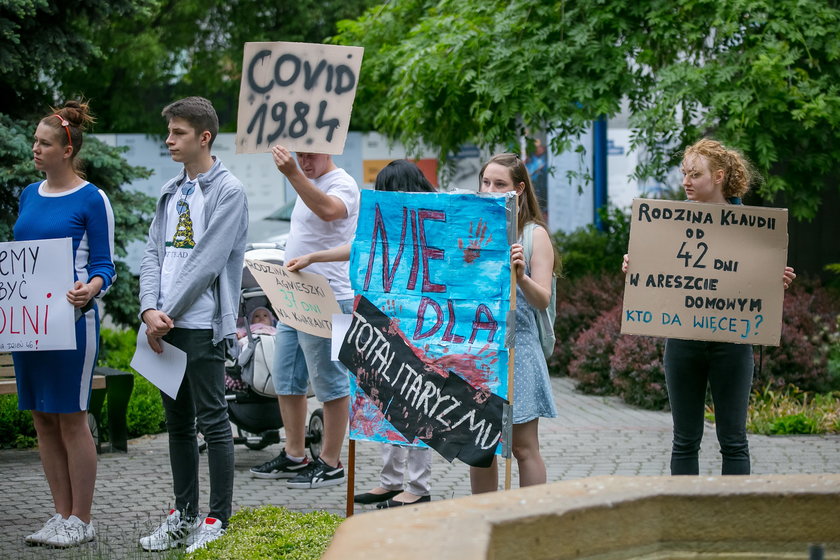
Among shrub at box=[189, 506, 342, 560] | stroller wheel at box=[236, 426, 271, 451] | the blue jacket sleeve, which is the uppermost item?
the blue jacket sleeve

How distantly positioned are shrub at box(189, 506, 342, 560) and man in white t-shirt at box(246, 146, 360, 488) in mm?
1655

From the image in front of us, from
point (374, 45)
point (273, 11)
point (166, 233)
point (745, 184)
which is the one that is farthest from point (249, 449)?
point (273, 11)

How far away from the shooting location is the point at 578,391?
34.8 feet

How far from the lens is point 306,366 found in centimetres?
678

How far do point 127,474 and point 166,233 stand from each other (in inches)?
89.2

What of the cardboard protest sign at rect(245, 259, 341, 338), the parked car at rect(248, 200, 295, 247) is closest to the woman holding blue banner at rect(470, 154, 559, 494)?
the cardboard protest sign at rect(245, 259, 341, 338)

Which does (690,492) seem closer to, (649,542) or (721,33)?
(649,542)

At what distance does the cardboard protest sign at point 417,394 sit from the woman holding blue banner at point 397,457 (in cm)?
99

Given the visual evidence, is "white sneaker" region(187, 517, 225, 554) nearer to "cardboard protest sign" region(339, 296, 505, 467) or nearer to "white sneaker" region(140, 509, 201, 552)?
"white sneaker" region(140, 509, 201, 552)

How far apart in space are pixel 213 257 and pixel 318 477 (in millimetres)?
1955

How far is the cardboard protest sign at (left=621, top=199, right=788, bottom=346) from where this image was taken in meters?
5.08

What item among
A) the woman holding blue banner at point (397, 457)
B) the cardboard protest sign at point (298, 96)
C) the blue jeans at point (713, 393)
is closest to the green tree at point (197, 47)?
the woman holding blue banner at point (397, 457)

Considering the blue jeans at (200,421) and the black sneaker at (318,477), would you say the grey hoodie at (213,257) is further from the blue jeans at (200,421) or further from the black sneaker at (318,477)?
the black sneaker at (318,477)

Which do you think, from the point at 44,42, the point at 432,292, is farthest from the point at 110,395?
the point at 432,292
